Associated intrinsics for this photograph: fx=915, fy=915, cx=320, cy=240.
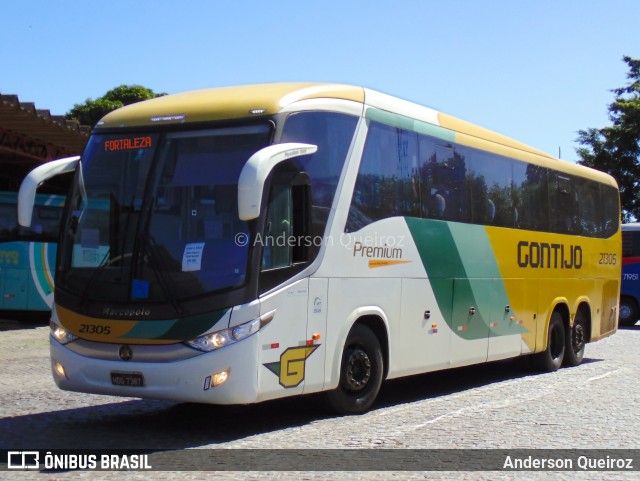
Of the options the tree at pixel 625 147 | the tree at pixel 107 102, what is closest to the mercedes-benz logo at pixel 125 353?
the tree at pixel 625 147

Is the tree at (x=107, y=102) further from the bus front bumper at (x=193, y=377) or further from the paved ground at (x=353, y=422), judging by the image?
the bus front bumper at (x=193, y=377)

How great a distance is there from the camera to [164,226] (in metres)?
8.60

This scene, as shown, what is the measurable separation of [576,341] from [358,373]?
7719 mm

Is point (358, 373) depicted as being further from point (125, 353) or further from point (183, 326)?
point (125, 353)

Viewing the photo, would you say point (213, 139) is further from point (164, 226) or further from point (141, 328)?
point (141, 328)

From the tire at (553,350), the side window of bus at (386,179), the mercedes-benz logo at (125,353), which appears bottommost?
the tire at (553,350)

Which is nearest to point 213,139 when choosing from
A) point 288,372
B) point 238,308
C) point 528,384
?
point 238,308

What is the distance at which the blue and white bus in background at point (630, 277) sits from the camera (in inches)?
1110

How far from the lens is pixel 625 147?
47562 mm

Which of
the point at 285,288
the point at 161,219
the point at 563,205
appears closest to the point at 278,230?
the point at 285,288

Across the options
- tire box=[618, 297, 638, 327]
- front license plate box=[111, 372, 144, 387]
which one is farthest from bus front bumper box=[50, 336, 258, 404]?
tire box=[618, 297, 638, 327]

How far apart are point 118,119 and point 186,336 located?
2555mm

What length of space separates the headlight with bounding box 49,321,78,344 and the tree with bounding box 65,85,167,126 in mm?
51800

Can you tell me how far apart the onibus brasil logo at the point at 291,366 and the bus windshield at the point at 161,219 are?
0.96 meters
